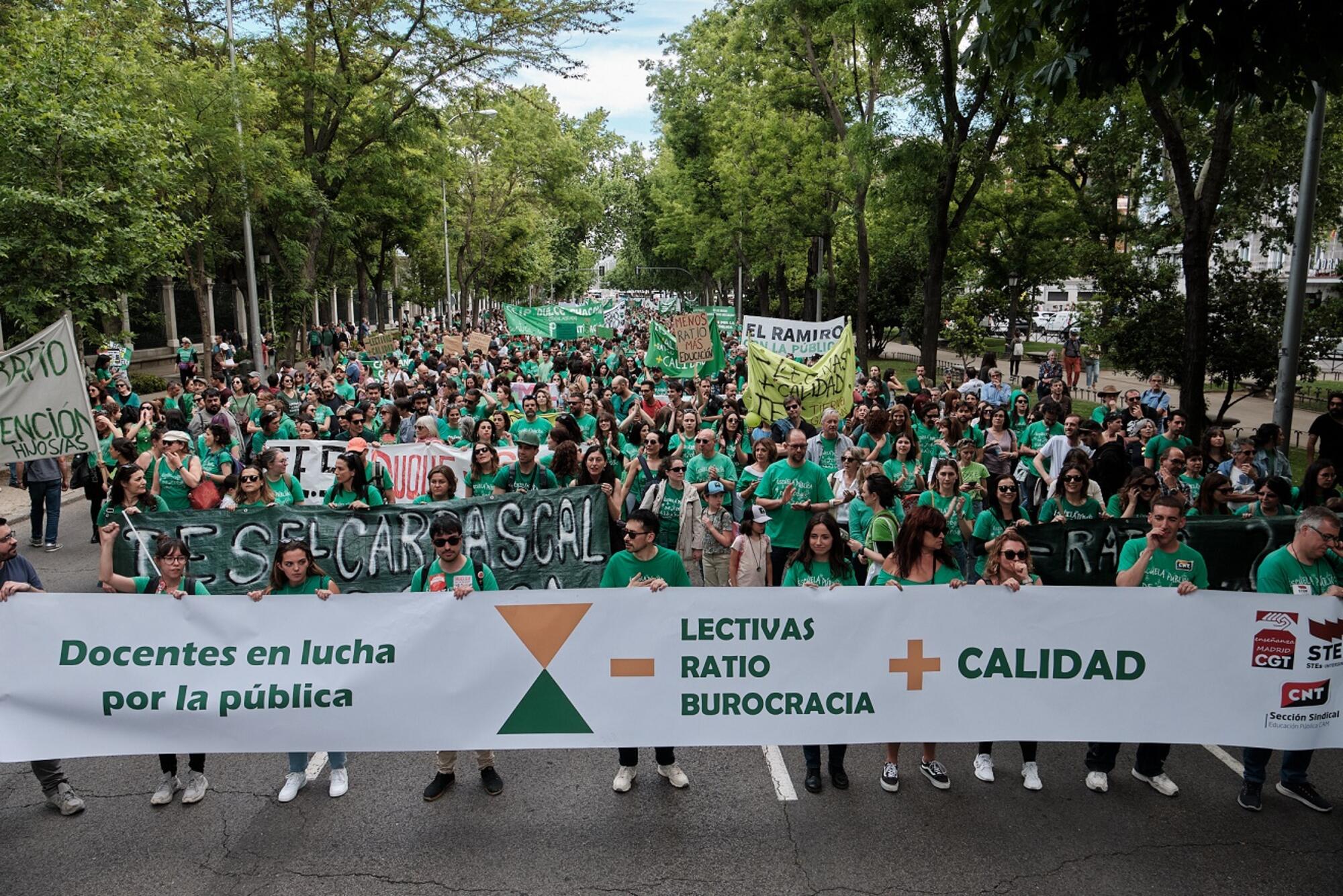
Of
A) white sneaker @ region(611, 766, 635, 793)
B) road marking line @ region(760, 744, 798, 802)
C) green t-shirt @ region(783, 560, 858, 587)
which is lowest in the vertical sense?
road marking line @ region(760, 744, 798, 802)

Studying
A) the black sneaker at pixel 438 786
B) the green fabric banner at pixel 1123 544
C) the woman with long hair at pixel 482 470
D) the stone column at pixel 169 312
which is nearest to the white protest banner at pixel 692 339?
the woman with long hair at pixel 482 470

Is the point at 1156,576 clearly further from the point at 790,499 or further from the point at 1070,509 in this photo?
the point at 790,499

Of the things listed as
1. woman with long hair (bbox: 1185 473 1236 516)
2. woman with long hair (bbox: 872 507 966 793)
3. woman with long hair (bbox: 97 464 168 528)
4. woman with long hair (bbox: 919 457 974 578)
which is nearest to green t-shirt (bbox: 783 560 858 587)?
woman with long hair (bbox: 872 507 966 793)

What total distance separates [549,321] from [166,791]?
29.8 meters

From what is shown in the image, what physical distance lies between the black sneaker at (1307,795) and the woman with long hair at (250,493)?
653cm

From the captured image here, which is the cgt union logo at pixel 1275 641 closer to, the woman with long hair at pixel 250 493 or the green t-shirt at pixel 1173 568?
the green t-shirt at pixel 1173 568

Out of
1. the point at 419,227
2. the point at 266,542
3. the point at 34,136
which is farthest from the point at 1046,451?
the point at 419,227

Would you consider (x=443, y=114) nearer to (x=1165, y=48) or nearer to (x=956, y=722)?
(x=1165, y=48)

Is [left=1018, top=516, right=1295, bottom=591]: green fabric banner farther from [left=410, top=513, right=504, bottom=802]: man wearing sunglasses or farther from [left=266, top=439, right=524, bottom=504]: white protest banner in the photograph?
[left=266, top=439, right=524, bottom=504]: white protest banner

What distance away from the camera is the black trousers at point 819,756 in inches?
220

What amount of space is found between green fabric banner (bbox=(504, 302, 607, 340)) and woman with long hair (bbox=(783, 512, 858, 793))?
28.6 meters

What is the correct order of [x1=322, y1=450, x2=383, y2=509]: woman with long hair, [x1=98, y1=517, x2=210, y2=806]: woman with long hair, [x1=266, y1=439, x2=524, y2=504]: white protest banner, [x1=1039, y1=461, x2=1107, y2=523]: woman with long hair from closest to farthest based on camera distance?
[x1=98, y1=517, x2=210, y2=806]: woman with long hair, [x1=1039, y1=461, x2=1107, y2=523]: woman with long hair, [x1=322, y1=450, x2=383, y2=509]: woman with long hair, [x1=266, y1=439, x2=524, y2=504]: white protest banner

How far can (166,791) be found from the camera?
545 cm

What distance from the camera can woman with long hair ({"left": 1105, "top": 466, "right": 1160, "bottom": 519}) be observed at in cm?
739
